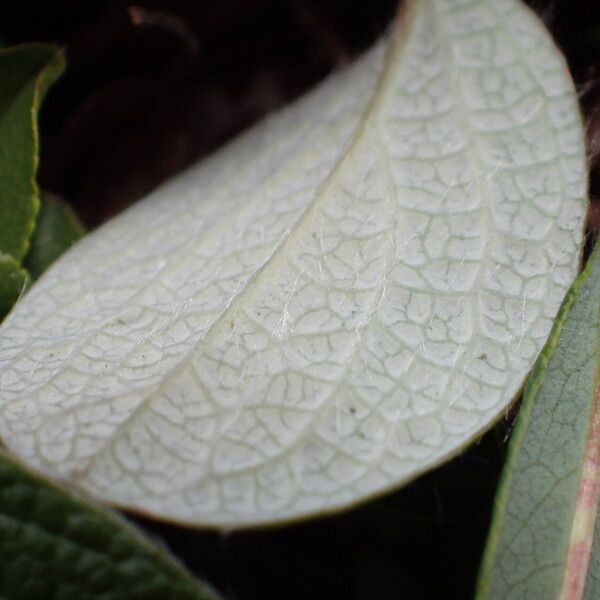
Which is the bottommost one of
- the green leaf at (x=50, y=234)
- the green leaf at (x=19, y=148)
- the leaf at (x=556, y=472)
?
the leaf at (x=556, y=472)

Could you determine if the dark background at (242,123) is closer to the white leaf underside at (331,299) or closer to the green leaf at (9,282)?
the white leaf underside at (331,299)

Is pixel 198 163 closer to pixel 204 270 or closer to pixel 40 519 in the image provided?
pixel 204 270

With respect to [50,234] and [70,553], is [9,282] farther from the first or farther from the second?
[70,553]

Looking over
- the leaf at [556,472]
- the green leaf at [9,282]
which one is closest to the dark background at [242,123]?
the leaf at [556,472]

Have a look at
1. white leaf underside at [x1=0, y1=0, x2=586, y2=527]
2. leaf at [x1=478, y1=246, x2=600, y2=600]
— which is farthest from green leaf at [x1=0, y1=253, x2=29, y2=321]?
leaf at [x1=478, y1=246, x2=600, y2=600]

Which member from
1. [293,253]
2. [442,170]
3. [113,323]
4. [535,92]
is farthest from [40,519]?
[535,92]
